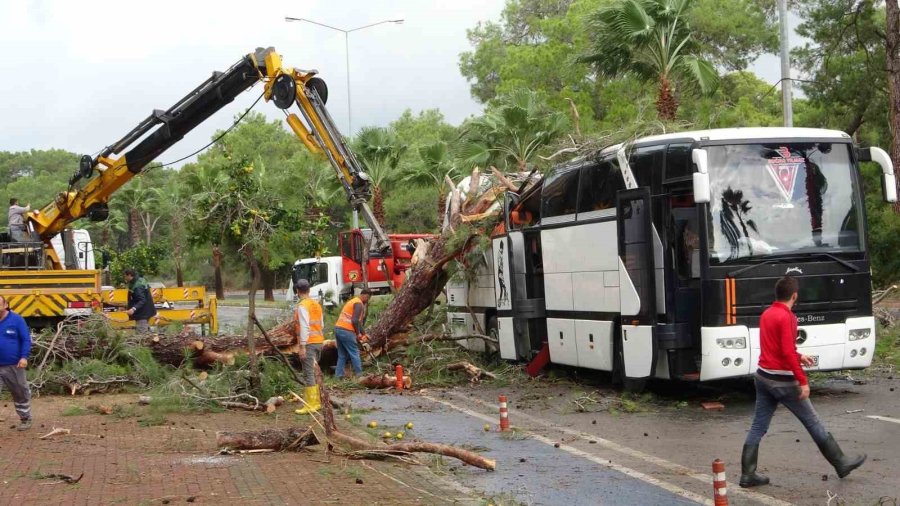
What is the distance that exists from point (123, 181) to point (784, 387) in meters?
14.7

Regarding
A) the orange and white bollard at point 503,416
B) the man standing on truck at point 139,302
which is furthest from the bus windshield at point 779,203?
the man standing on truck at point 139,302

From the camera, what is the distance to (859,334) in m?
12.9

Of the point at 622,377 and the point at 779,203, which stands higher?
the point at 779,203

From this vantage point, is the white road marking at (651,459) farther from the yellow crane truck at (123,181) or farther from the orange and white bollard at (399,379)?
the yellow crane truck at (123,181)

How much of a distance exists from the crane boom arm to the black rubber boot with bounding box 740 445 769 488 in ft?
31.3

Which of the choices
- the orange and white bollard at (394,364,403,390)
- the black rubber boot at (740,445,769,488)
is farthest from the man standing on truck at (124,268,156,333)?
the black rubber boot at (740,445,769,488)

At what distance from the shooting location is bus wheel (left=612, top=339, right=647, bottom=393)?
1362cm

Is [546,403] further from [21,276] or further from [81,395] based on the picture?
[21,276]

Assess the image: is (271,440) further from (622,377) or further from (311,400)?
(622,377)

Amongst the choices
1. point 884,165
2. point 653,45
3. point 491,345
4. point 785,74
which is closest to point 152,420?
point 491,345

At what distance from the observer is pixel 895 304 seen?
2750 cm

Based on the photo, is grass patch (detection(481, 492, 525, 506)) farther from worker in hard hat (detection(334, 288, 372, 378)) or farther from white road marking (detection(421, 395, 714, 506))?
worker in hard hat (detection(334, 288, 372, 378))

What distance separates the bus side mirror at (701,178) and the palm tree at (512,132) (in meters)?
19.1

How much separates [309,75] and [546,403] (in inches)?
290
